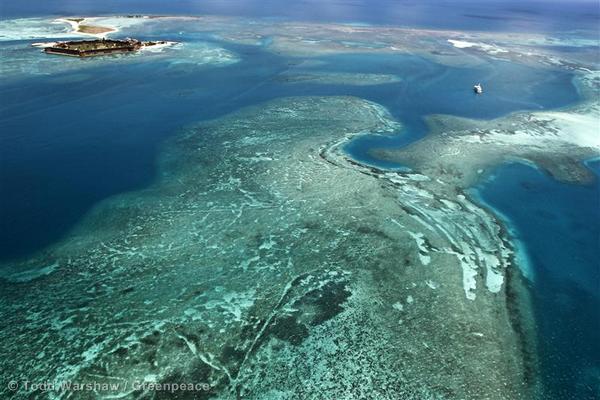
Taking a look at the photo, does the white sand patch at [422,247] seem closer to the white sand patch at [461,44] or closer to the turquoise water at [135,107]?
the turquoise water at [135,107]

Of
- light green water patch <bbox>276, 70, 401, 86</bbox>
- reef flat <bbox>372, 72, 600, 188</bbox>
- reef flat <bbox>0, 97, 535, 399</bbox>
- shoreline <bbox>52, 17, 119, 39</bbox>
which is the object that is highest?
shoreline <bbox>52, 17, 119, 39</bbox>

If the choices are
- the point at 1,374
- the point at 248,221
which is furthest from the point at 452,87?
the point at 1,374

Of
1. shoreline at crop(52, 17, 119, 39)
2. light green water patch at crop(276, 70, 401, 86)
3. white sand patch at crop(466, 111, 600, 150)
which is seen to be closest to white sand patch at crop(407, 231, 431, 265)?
white sand patch at crop(466, 111, 600, 150)

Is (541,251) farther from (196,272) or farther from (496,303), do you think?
(196,272)

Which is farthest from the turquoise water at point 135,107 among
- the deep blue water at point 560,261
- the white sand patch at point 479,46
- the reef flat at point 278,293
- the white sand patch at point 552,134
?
the white sand patch at point 479,46

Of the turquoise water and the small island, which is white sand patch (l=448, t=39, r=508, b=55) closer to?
the turquoise water
